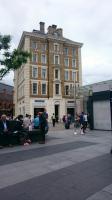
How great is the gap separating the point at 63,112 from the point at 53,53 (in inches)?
490

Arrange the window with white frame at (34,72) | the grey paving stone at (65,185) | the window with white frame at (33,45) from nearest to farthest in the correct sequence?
the grey paving stone at (65,185) → the window with white frame at (34,72) → the window with white frame at (33,45)

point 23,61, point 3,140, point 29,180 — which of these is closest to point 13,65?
point 23,61

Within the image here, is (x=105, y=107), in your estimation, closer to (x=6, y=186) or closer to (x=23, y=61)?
(x=23, y=61)

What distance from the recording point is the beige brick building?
170ft

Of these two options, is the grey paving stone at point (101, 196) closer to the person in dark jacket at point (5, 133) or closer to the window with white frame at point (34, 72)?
the person in dark jacket at point (5, 133)

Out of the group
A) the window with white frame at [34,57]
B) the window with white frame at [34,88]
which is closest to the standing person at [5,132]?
the window with white frame at [34,88]

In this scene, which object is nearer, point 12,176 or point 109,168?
point 12,176

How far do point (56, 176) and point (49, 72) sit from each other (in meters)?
47.6

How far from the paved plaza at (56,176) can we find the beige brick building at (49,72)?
40.8 m

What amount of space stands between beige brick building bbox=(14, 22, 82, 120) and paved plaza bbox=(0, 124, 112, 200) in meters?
40.8

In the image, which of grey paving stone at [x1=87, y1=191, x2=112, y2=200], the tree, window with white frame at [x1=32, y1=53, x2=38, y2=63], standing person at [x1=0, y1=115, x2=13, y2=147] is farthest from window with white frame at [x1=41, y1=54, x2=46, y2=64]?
grey paving stone at [x1=87, y1=191, x2=112, y2=200]

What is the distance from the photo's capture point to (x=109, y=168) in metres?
7.91

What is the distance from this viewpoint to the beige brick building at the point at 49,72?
170 ft

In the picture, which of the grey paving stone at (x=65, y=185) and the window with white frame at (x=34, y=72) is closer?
the grey paving stone at (x=65, y=185)
